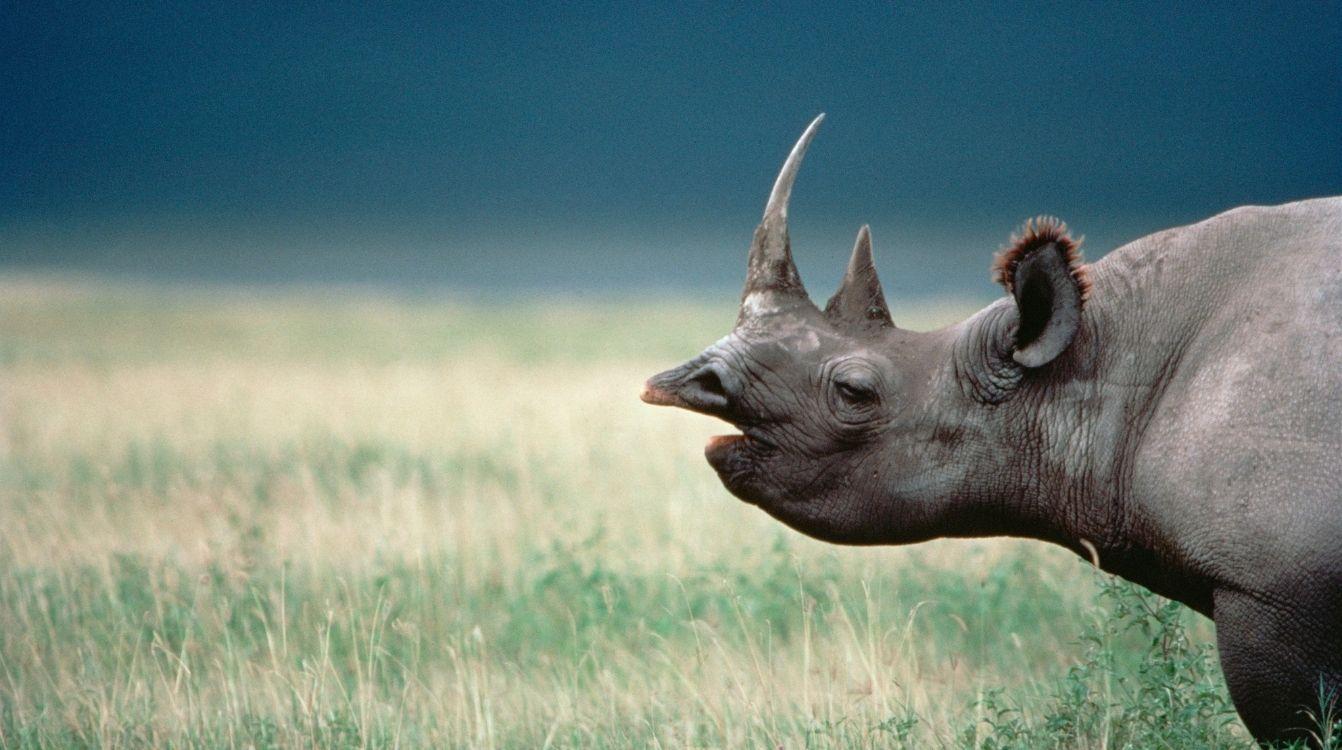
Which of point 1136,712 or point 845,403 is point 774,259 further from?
point 1136,712

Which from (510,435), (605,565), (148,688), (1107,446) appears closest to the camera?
(1107,446)

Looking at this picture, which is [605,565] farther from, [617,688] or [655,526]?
[617,688]

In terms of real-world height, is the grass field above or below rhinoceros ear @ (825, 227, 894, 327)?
below

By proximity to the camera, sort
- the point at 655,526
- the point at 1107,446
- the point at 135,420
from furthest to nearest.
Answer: the point at 135,420 < the point at 655,526 < the point at 1107,446

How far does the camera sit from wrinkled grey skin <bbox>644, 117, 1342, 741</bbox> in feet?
15.8

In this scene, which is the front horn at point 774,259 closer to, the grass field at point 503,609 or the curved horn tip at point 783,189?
the curved horn tip at point 783,189

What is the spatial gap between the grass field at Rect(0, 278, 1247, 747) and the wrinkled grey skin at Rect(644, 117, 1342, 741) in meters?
0.79

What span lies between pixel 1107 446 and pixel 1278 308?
2.44 ft

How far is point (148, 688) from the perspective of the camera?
7219 millimetres

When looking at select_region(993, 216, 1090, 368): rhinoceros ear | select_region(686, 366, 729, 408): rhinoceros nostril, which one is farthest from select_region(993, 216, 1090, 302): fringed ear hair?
select_region(686, 366, 729, 408): rhinoceros nostril

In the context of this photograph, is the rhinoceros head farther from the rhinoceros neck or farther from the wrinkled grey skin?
the rhinoceros neck

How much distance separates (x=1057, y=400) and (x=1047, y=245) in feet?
1.90

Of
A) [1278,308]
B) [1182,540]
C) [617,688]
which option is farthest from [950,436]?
[617,688]

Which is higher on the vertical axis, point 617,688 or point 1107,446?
point 1107,446
